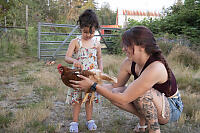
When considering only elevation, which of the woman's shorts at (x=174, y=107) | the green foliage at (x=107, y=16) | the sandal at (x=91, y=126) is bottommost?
the sandal at (x=91, y=126)

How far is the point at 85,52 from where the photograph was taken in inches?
109

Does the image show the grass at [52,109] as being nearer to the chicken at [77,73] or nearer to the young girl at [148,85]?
the young girl at [148,85]

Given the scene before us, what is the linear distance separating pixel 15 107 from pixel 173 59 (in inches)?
195

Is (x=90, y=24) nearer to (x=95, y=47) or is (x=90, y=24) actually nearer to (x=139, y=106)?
(x=95, y=47)

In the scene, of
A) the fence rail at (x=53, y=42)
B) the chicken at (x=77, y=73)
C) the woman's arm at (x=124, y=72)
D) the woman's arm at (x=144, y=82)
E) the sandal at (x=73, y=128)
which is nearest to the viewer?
the woman's arm at (x=144, y=82)

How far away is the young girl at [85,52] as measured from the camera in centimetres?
258

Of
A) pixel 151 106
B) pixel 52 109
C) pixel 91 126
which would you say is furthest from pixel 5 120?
pixel 151 106

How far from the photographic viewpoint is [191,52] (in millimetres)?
6383

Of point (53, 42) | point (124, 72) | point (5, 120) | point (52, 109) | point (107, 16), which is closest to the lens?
point (124, 72)

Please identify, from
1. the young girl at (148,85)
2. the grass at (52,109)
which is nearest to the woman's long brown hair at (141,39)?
the young girl at (148,85)

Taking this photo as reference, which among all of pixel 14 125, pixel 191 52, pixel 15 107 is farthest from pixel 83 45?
pixel 191 52

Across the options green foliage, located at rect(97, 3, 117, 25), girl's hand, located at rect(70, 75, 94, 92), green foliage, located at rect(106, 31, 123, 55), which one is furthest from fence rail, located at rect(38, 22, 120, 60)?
green foliage, located at rect(97, 3, 117, 25)

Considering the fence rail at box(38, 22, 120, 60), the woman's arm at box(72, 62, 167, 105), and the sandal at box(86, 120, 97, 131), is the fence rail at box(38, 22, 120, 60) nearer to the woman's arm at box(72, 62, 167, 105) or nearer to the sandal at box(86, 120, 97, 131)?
the sandal at box(86, 120, 97, 131)

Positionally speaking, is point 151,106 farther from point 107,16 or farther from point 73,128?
point 107,16
